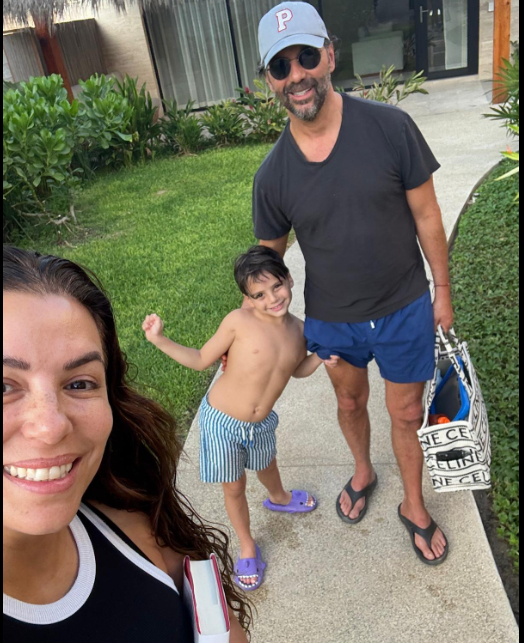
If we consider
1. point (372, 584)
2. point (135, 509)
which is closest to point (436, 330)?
point (372, 584)

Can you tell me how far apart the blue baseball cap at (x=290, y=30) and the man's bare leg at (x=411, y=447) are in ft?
4.54

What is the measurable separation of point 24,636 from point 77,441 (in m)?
0.33

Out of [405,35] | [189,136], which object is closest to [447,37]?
[405,35]

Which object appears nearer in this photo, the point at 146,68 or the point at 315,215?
the point at 315,215

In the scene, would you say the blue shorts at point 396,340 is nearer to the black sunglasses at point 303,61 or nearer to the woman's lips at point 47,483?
the black sunglasses at point 303,61

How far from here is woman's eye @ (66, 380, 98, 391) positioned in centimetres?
107

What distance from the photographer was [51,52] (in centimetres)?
1203

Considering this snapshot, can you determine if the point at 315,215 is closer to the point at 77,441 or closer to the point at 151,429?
the point at 151,429

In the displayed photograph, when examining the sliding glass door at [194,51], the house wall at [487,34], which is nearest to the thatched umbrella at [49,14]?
the sliding glass door at [194,51]

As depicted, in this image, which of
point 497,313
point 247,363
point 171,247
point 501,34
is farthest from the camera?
point 501,34

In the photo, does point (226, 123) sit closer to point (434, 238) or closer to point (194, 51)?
point (194, 51)

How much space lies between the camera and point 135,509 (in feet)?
4.75

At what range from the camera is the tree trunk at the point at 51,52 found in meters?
11.8

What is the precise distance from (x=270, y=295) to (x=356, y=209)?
18.3 inches
